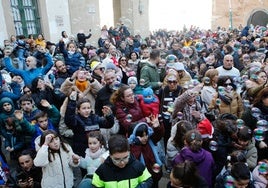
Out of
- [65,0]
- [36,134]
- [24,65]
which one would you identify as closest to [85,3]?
[65,0]

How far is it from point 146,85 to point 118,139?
2639 mm

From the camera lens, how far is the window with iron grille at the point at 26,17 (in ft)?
37.3

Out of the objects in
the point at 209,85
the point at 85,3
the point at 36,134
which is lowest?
the point at 36,134

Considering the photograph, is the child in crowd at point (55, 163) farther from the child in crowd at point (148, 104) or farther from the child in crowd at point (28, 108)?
the child in crowd at point (148, 104)

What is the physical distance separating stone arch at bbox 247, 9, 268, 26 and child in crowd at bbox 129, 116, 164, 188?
67.8 feet

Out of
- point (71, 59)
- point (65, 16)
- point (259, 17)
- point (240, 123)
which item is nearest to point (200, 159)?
point (240, 123)

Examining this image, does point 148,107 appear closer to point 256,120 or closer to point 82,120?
point 82,120

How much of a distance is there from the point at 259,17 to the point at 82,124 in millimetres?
21413

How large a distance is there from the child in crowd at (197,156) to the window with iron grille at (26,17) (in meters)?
9.97

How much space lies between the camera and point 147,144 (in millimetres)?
3336

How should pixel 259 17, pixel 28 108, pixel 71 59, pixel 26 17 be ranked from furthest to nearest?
pixel 259 17 < pixel 26 17 < pixel 71 59 < pixel 28 108

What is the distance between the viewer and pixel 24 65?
6.84 metres

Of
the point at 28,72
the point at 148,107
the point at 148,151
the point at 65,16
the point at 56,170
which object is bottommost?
the point at 56,170

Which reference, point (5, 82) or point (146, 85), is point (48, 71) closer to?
point (5, 82)
